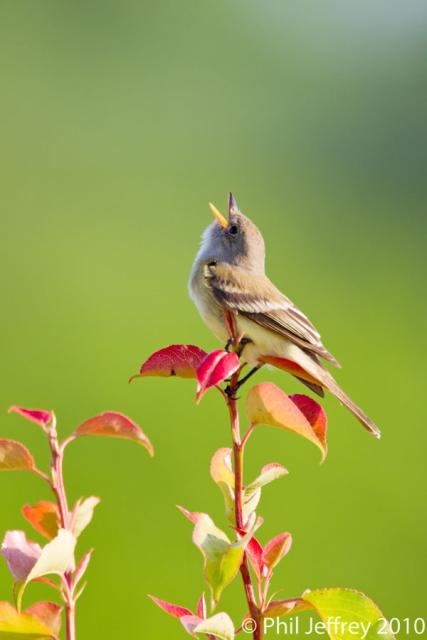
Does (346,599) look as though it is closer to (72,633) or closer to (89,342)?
(72,633)

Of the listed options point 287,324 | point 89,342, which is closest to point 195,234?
point 89,342

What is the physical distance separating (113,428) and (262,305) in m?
1.37

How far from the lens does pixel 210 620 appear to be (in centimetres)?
109

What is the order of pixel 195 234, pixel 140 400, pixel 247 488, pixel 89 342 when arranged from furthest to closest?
pixel 195 234 → pixel 89 342 → pixel 140 400 → pixel 247 488

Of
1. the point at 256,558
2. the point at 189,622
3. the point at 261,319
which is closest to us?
the point at 189,622

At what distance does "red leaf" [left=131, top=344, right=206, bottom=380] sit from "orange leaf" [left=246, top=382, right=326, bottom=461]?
145mm

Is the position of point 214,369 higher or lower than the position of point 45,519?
higher

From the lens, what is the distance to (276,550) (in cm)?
135

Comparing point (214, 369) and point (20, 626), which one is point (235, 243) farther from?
point (20, 626)

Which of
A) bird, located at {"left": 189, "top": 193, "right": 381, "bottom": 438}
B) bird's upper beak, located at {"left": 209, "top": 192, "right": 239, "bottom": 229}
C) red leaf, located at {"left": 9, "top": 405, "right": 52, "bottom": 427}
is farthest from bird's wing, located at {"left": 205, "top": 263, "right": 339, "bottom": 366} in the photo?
red leaf, located at {"left": 9, "top": 405, "right": 52, "bottom": 427}

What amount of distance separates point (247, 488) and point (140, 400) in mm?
3010

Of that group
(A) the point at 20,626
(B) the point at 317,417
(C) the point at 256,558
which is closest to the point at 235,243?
(B) the point at 317,417

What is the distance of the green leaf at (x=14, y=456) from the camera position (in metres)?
1.10

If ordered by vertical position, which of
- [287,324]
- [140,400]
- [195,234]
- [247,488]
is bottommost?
[140,400]
